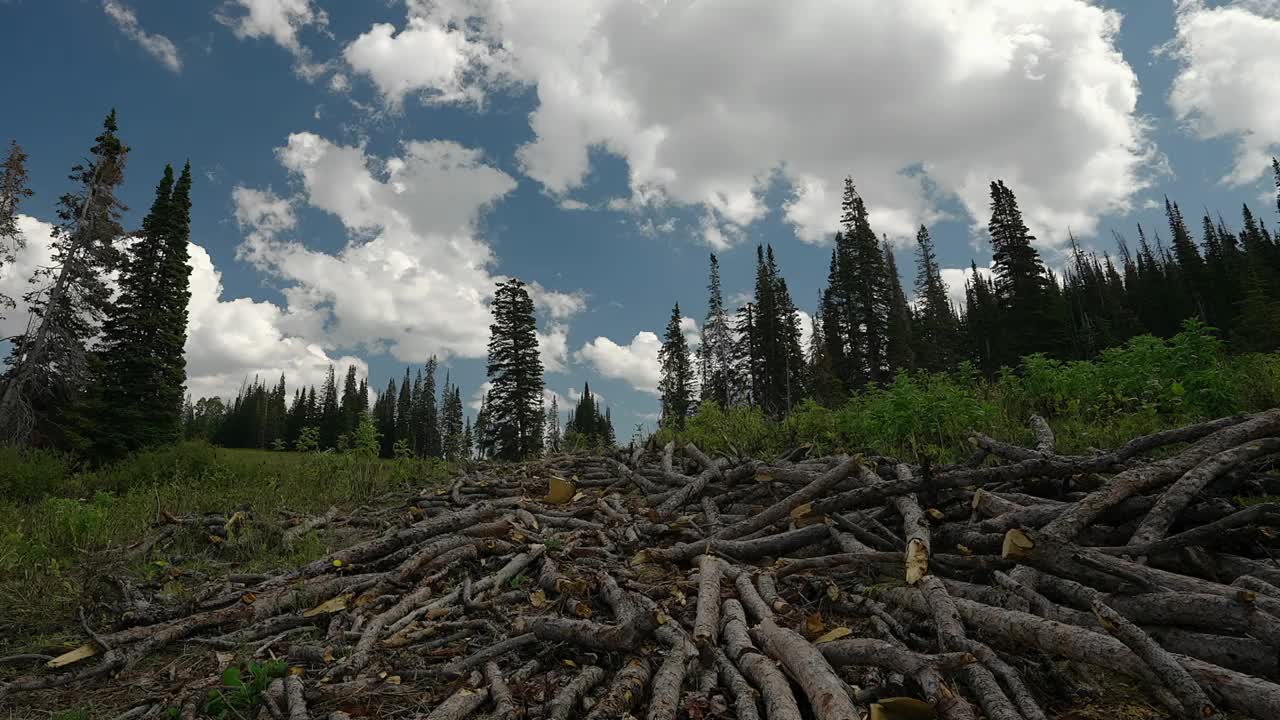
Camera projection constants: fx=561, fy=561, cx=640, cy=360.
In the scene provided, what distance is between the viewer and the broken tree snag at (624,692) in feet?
9.55

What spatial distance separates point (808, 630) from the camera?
12.4 ft

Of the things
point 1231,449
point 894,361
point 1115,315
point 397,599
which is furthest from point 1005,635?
point 1115,315

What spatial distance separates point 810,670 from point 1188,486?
3.20m

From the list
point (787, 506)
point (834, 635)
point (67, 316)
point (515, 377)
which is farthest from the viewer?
point (515, 377)

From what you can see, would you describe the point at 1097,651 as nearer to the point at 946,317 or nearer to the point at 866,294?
the point at 866,294

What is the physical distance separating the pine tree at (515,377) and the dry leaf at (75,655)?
3389 cm

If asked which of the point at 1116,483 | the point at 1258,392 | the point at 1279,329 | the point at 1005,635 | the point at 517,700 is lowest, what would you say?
the point at 517,700

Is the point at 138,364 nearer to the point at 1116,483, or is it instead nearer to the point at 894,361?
the point at 1116,483

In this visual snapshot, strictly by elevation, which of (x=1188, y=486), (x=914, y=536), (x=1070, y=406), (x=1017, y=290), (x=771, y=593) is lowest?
(x=771, y=593)

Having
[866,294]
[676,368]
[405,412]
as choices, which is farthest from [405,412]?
[866,294]

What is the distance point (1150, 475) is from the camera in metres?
4.15

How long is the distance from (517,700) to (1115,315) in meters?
78.5

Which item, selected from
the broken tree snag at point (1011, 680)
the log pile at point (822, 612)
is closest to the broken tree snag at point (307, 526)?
the log pile at point (822, 612)

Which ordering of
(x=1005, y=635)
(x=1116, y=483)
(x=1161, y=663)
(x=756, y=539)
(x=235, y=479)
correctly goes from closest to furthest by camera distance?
(x=1161, y=663), (x=1005, y=635), (x=1116, y=483), (x=756, y=539), (x=235, y=479)
